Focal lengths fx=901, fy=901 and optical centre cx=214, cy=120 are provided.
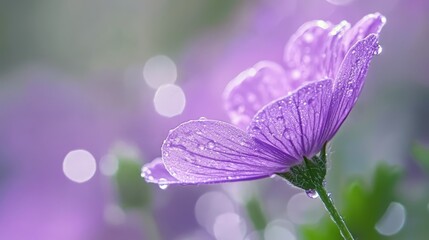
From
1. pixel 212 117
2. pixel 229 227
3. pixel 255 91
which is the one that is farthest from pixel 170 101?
pixel 255 91

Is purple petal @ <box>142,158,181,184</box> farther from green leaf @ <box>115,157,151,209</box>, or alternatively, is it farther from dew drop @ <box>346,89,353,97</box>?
green leaf @ <box>115,157,151,209</box>

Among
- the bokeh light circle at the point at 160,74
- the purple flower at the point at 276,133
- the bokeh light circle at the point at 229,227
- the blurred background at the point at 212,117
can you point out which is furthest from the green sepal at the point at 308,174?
the bokeh light circle at the point at 160,74

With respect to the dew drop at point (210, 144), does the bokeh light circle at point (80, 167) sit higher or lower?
higher

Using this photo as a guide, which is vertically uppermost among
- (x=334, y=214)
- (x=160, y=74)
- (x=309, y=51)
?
(x=160, y=74)

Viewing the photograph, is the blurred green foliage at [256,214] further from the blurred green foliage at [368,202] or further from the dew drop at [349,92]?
the dew drop at [349,92]

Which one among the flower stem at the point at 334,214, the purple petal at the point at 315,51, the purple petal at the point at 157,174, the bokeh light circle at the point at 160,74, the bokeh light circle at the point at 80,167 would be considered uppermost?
the bokeh light circle at the point at 160,74

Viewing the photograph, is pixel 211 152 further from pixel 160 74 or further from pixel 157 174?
pixel 160 74
